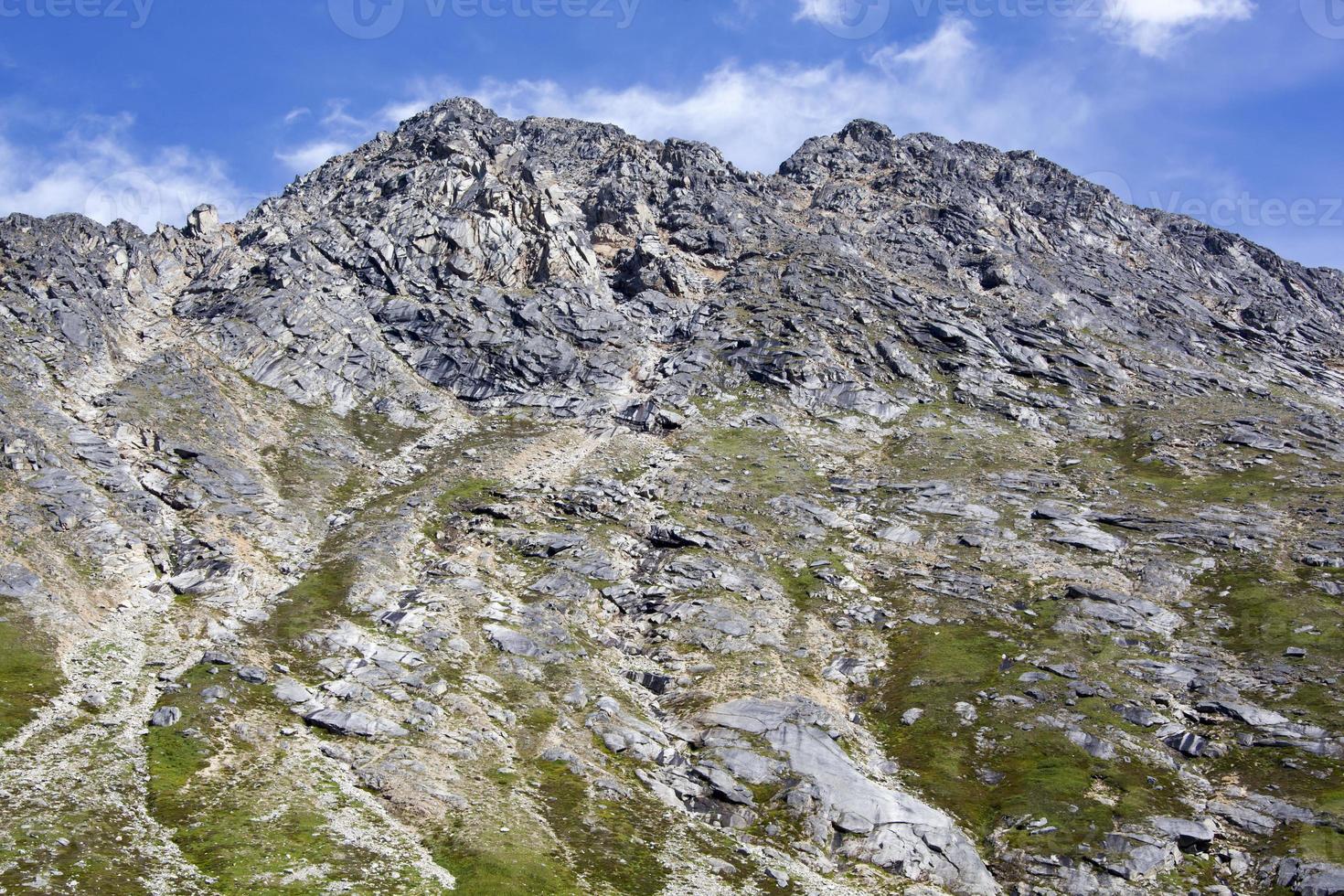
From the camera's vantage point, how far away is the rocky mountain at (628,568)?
39250mm

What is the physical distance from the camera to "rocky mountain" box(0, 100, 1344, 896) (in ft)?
129

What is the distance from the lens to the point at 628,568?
2783 inches

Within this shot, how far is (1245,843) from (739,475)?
56.1m

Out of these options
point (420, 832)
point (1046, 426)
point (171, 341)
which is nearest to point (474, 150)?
point (171, 341)

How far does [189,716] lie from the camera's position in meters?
43.7

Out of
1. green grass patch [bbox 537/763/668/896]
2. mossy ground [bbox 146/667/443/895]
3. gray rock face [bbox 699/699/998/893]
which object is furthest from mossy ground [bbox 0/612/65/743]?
gray rock face [bbox 699/699/998/893]

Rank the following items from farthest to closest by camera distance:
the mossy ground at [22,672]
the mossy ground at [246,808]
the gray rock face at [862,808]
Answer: the mossy ground at [22,672], the gray rock face at [862,808], the mossy ground at [246,808]

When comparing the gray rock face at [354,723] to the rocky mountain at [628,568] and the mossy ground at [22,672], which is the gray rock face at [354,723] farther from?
the mossy ground at [22,672]

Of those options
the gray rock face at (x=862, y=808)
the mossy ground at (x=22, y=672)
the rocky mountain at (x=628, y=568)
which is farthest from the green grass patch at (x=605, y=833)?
the mossy ground at (x=22, y=672)

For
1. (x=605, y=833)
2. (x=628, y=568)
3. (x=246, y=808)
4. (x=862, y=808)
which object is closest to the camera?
(x=246, y=808)

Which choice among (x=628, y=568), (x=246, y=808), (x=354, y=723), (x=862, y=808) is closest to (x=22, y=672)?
(x=354, y=723)

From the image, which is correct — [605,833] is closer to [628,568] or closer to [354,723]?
[354,723]

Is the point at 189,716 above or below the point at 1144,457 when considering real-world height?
below

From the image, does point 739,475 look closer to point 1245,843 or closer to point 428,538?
point 428,538
